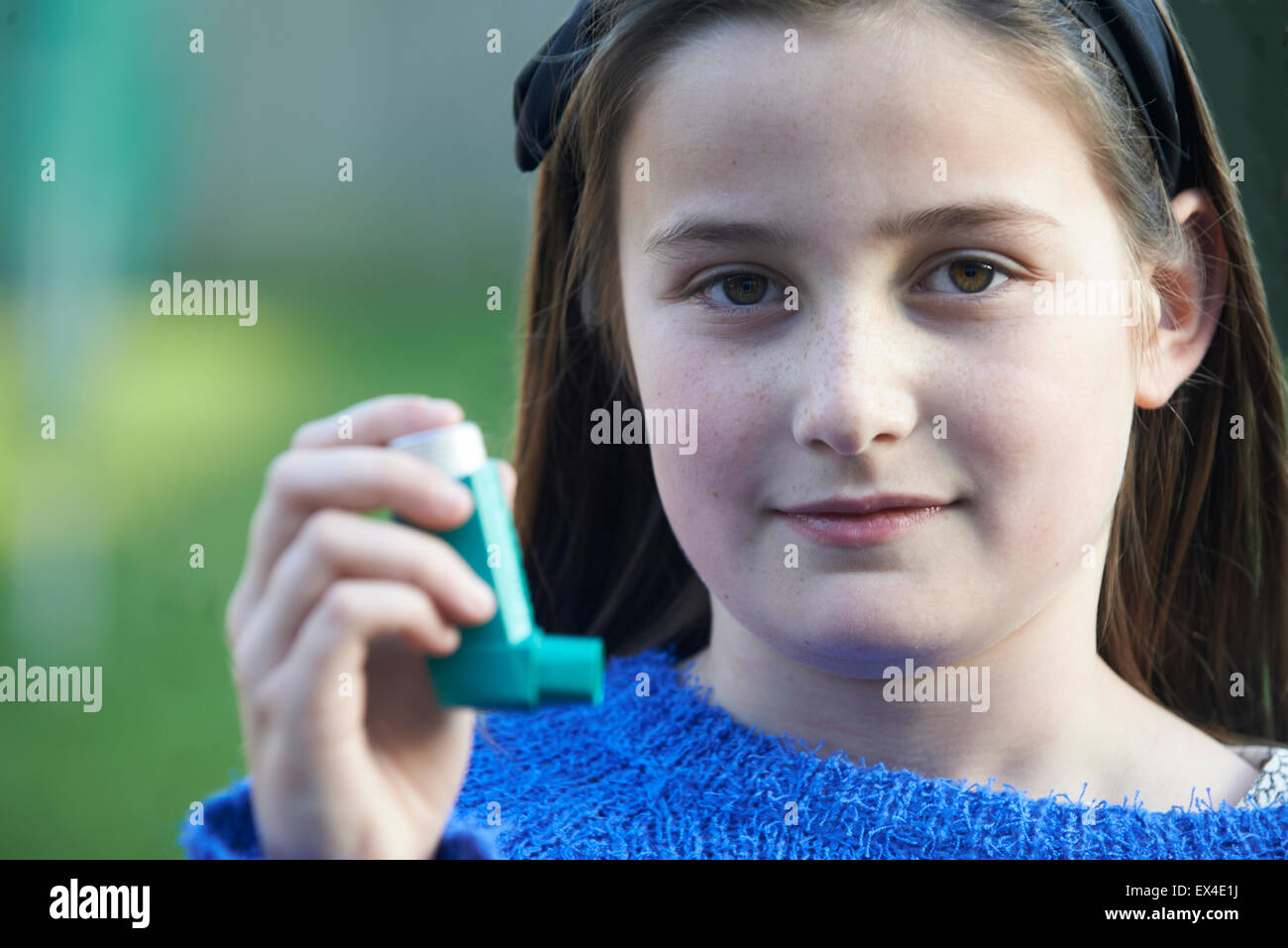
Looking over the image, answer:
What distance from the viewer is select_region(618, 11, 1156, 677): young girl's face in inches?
38.2

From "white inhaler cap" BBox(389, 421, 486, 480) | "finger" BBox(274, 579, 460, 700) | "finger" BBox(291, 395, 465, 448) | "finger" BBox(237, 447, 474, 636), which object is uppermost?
"finger" BBox(291, 395, 465, 448)

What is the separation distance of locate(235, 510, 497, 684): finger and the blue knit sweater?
1.33 feet

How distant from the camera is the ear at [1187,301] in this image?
1.18m

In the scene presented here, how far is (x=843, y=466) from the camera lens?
0.99 meters

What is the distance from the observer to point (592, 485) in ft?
4.85

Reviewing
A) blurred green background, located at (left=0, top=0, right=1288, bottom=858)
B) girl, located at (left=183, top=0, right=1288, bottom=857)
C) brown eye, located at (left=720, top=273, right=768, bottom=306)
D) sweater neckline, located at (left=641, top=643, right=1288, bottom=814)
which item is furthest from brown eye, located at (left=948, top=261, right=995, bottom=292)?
blurred green background, located at (left=0, top=0, right=1288, bottom=858)

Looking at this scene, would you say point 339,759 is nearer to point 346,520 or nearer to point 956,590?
point 346,520

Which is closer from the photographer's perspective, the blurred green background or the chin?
the chin

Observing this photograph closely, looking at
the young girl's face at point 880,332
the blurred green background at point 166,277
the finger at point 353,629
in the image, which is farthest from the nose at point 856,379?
the blurred green background at point 166,277

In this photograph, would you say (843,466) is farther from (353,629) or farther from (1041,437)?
(353,629)

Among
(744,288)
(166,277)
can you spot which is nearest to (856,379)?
(744,288)

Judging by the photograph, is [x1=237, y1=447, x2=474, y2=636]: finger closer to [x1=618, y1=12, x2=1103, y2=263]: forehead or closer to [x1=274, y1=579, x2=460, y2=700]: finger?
[x1=274, y1=579, x2=460, y2=700]: finger

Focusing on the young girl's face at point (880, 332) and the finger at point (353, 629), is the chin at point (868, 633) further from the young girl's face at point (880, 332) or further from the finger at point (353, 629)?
the finger at point (353, 629)
